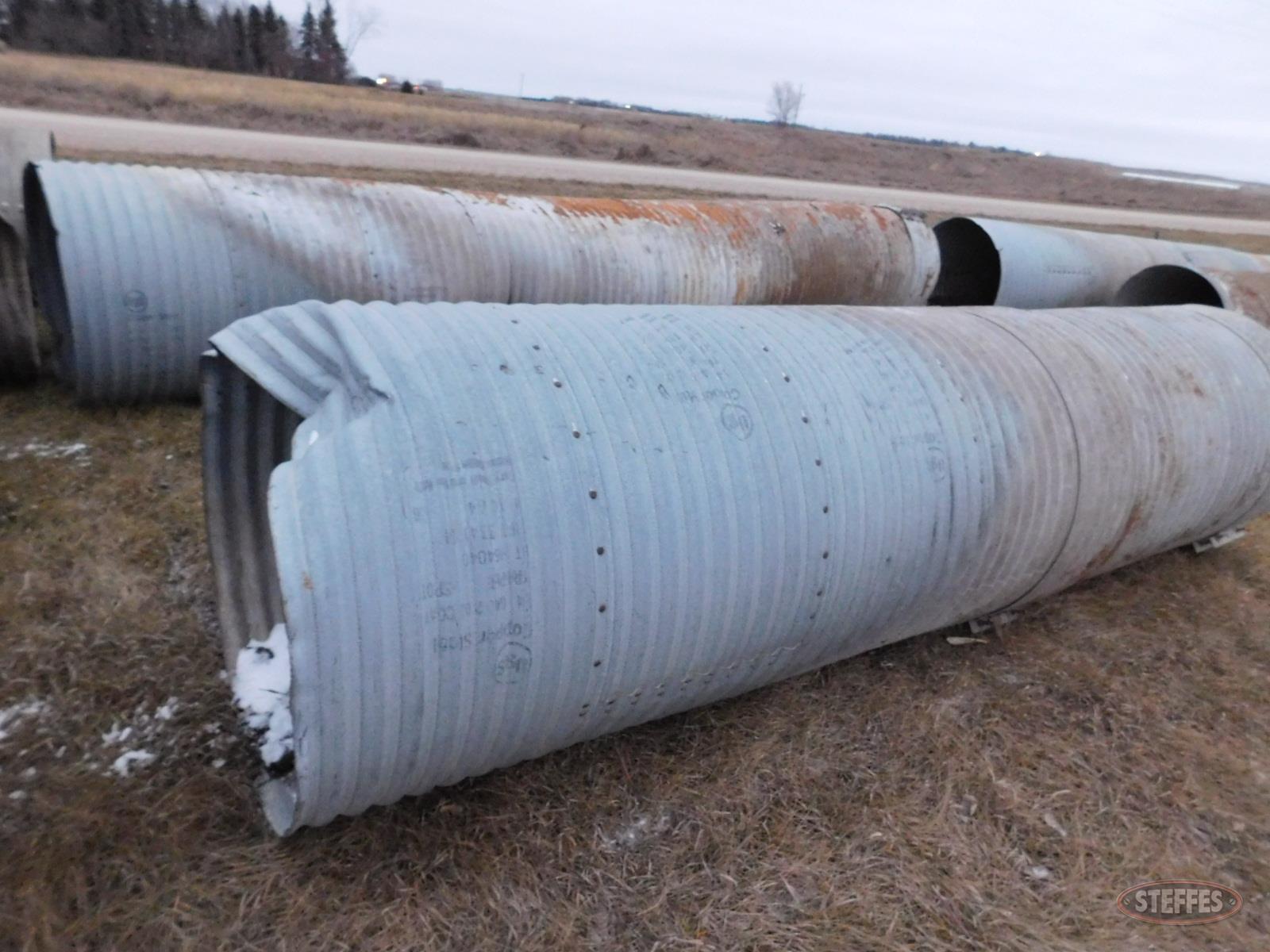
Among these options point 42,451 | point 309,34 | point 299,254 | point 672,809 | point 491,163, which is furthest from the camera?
point 309,34

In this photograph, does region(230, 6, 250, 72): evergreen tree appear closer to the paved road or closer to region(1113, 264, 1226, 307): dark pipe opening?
the paved road

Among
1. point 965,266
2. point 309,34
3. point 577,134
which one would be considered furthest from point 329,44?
point 965,266

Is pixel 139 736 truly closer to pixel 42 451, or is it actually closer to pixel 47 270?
pixel 42 451

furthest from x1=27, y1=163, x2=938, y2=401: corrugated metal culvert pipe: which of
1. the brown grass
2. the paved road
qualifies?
the brown grass

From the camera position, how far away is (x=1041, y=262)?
8023mm

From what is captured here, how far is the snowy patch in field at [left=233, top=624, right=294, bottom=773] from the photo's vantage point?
2.46 metres

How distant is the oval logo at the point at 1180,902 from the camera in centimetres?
251

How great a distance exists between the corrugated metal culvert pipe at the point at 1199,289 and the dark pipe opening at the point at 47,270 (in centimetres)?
855

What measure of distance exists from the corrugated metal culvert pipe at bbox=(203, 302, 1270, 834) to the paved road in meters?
12.6

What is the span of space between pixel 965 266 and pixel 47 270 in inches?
324

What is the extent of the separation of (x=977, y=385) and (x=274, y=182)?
4.52m

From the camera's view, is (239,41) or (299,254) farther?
(239,41)

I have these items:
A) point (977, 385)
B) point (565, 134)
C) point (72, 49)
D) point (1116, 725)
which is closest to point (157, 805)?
point (977, 385)

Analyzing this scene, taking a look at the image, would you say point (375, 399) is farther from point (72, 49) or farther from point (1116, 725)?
point (72, 49)
